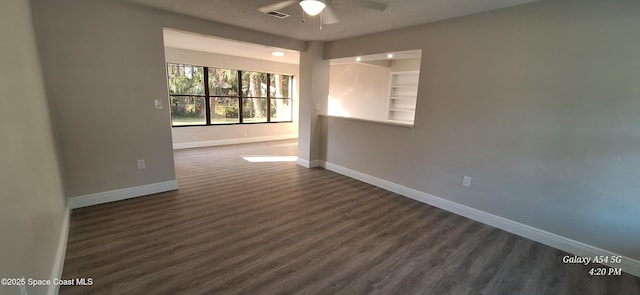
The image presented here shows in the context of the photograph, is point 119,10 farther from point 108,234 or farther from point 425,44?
point 425,44

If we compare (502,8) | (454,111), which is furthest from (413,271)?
(502,8)

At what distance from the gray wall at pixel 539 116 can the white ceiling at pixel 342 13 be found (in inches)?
9.5

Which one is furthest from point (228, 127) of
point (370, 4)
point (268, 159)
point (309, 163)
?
point (370, 4)

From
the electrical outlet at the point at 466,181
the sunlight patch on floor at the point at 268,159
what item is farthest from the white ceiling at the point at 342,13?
the sunlight patch on floor at the point at 268,159

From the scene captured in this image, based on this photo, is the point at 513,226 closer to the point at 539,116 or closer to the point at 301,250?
the point at 539,116

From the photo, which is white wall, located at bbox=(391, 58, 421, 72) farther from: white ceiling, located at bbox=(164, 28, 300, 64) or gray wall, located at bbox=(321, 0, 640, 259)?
gray wall, located at bbox=(321, 0, 640, 259)

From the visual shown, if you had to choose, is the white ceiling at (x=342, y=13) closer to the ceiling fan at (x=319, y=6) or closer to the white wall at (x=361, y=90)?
the ceiling fan at (x=319, y=6)

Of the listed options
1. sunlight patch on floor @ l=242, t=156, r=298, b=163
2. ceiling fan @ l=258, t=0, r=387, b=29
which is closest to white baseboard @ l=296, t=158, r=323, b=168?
sunlight patch on floor @ l=242, t=156, r=298, b=163

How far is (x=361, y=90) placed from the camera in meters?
7.82

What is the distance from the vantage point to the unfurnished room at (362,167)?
1941 mm

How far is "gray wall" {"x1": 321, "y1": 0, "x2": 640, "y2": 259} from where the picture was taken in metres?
2.17

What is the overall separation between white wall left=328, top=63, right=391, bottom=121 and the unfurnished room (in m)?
3.21

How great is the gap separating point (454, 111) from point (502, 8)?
1.14 m

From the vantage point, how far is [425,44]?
10.9 feet
